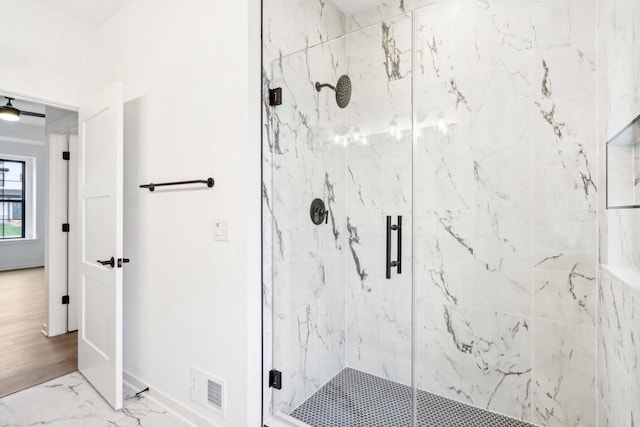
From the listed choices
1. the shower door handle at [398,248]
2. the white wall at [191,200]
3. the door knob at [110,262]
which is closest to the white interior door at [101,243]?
the door knob at [110,262]

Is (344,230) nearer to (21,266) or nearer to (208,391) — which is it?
(208,391)

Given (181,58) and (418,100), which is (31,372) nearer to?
(181,58)

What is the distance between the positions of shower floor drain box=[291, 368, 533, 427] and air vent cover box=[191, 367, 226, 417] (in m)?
0.42

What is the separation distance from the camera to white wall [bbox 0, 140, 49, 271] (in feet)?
19.9

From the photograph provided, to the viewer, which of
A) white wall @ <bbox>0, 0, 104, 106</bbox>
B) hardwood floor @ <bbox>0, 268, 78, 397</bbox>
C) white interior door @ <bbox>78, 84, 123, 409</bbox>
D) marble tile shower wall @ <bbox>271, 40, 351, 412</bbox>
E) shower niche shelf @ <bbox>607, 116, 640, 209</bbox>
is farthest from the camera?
hardwood floor @ <bbox>0, 268, 78, 397</bbox>

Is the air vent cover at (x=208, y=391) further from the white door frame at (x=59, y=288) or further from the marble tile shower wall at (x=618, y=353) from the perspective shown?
the white door frame at (x=59, y=288)

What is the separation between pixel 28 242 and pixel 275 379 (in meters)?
7.29

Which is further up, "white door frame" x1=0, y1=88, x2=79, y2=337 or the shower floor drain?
"white door frame" x1=0, y1=88, x2=79, y2=337

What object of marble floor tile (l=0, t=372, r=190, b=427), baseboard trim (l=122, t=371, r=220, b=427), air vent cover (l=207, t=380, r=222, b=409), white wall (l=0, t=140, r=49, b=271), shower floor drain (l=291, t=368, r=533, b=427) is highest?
white wall (l=0, t=140, r=49, b=271)

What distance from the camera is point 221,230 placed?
1.74 meters

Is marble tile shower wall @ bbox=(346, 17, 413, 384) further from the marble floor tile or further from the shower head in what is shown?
the marble floor tile

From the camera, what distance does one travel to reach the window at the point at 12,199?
6258mm

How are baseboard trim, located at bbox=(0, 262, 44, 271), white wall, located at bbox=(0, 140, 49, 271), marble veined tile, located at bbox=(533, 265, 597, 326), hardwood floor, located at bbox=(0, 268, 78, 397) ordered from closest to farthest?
1. marble veined tile, located at bbox=(533, 265, 597, 326)
2. hardwood floor, located at bbox=(0, 268, 78, 397)
3. white wall, located at bbox=(0, 140, 49, 271)
4. baseboard trim, located at bbox=(0, 262, 44, 271)

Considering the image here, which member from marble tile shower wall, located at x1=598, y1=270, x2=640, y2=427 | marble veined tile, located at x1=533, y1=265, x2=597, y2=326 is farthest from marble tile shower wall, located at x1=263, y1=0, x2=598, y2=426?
marble tile shower wall, located at x1=598, y1=270, x2=640, y2=427
